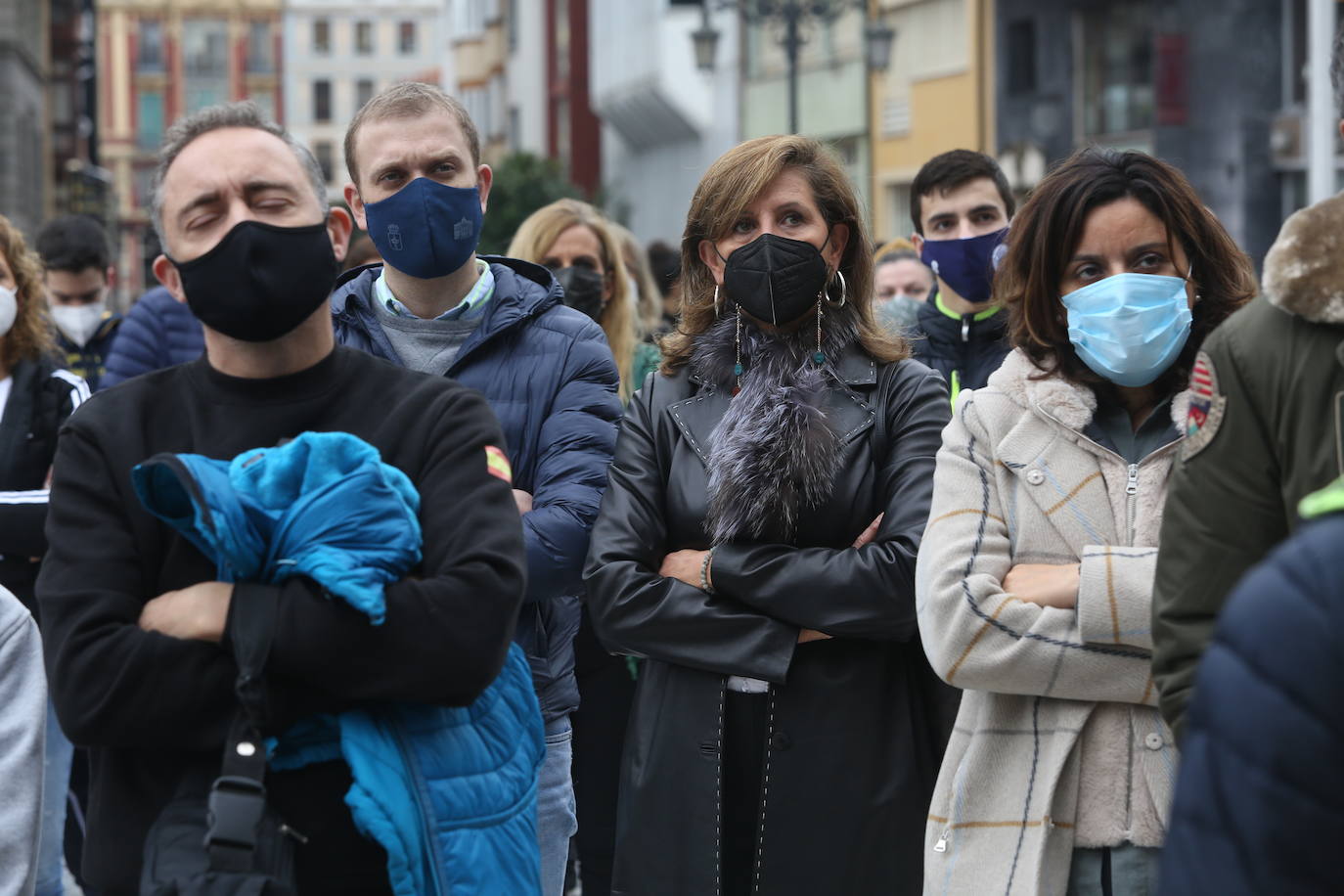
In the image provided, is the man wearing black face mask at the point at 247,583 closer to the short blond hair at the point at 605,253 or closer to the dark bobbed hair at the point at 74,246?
the short blond hair at the point at 605,253

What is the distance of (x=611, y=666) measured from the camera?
6156mm

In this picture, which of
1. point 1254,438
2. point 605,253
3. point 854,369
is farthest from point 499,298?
point 605,253

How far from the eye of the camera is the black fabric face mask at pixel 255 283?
3152mm

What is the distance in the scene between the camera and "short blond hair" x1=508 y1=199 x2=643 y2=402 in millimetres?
7176

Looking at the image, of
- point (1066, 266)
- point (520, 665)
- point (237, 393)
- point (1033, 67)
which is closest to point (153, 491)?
point (237, 393)

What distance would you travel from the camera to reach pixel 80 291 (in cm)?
843

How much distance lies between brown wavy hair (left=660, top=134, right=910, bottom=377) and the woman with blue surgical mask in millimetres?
657

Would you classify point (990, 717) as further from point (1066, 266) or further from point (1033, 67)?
point (1033, 67)

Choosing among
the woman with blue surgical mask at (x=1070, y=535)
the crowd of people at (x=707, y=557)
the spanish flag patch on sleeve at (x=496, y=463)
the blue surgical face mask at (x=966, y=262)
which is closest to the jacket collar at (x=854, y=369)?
the crowd of people at (x=707, y=557)

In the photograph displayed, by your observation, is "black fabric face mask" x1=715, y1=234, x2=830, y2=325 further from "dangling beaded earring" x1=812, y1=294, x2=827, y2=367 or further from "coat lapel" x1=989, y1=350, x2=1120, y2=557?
"coat lapel" x1=989, y1=350, x2=1120, y2=557

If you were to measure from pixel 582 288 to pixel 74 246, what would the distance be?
2.81m

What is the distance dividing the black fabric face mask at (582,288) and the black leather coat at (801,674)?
2693 millimetres

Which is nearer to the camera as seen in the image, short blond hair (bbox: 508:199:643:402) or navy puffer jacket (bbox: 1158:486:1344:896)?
navy puffer jacket (bbox: 1158:486:1344:896)

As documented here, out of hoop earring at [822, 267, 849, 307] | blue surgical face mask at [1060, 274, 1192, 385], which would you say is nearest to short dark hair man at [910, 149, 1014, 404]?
hoop earring at [822, 267, 849, 307]
